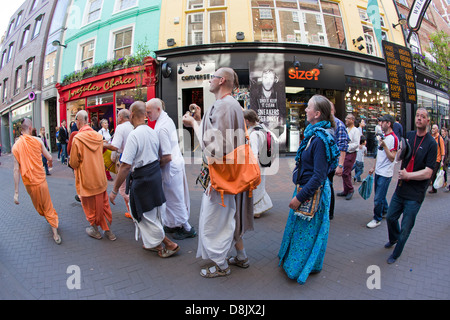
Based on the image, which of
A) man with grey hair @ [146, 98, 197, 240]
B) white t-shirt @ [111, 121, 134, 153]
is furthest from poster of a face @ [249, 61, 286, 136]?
man with grey hair @ [146, 98, 197, 240]

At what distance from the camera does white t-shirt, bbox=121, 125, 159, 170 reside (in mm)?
2586

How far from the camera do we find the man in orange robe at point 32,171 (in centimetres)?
323

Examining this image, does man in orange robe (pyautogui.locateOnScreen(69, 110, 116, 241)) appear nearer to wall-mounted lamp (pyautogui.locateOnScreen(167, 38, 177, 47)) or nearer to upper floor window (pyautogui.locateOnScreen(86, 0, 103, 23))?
wall-mounted lamp (pyautogui.locateOnScreen(167, 38, 177, 47))

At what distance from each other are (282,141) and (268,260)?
889 centimetres

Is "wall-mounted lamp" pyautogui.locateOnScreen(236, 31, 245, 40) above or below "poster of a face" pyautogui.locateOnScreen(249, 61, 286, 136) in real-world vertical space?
above

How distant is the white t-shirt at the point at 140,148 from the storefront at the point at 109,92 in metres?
9.22

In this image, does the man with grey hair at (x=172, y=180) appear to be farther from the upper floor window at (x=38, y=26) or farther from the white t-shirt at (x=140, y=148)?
the upper floor window at (x=38, y=26)

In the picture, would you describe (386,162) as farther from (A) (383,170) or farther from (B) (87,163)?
(B) (87,163)

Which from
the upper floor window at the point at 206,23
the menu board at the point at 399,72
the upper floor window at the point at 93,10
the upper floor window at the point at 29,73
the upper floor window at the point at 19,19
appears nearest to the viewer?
the menu board at the point at 399,72

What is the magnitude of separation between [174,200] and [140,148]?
3.44 ft

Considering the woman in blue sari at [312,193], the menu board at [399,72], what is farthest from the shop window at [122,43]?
the woman in blue sari at [312,193]

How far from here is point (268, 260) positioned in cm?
279

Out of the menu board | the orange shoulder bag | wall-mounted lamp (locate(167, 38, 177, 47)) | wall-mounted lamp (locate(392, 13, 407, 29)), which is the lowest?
the orange shoulder bag

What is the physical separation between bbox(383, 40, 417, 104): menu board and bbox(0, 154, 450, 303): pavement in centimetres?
440
